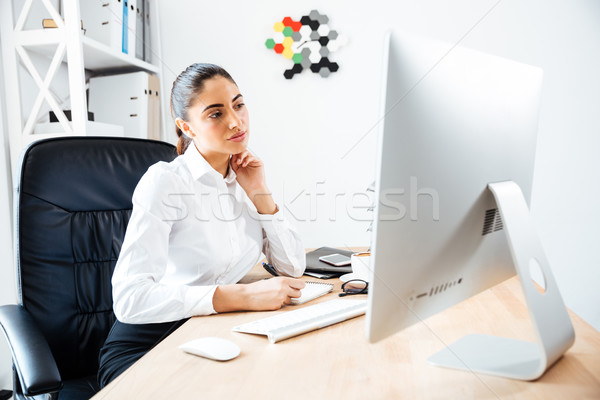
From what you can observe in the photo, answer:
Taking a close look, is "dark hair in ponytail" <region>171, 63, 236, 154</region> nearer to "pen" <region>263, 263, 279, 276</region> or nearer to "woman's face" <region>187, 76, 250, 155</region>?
"woman's face" <region>187, 76, 250, 155</region>

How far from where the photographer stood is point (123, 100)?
6.99 ft

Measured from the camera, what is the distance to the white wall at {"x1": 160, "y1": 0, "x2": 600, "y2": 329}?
210 cm

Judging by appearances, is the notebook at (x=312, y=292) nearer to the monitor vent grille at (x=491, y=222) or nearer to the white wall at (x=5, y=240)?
the monitor vent grille at (x=491, y=222)

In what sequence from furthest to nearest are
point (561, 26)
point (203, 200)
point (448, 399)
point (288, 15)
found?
1. point (288, 15)
2. point (561, 26)
3. point (203, 200)
4. point (448, 399)

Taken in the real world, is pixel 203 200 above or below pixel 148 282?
above

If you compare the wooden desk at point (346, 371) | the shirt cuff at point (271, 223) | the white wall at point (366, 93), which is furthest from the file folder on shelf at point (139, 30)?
the wooden desk at point (346, 371)

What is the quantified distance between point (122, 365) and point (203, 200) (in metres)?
0.48

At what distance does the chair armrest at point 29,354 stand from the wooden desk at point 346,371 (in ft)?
0.55

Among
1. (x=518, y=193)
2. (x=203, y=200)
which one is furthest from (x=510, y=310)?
(x=203, y=200)

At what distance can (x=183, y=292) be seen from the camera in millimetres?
994

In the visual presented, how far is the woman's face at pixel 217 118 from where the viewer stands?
1.26m

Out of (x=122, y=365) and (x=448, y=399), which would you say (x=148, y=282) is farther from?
(x=448, y=399)

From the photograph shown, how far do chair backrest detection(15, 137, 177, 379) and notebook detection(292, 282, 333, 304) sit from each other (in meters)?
0.54

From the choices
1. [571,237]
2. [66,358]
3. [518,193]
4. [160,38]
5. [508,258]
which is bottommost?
[66,358]
